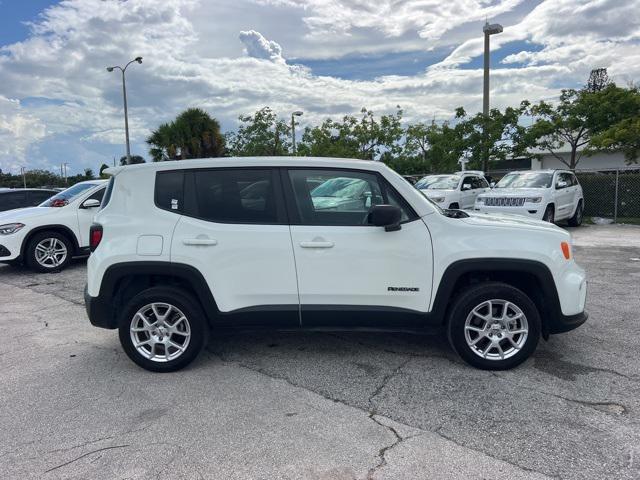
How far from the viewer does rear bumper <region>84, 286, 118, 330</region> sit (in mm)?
4121

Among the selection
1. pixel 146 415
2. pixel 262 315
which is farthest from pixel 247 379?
pixel 146 415

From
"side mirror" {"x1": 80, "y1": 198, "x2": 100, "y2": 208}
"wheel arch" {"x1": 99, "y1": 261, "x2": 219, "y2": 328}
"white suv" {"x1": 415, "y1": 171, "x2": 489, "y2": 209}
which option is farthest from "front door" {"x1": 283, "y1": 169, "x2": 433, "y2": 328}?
"white suv" {"x1": 415, "y1": 171, "x2": 489, "y2": 209}

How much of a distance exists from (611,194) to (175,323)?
1657cm

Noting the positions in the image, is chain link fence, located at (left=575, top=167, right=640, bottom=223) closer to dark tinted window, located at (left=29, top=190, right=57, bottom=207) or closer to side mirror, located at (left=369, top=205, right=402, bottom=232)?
side mirror, located at (left=369, top=205, right=402, bottom=232)

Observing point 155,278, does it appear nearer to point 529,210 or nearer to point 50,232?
point 50,232

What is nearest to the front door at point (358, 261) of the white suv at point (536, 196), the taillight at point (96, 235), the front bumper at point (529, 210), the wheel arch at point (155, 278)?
the wheel arch at point (155, 278)

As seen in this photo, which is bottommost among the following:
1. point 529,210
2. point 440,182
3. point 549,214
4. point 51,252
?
point 51,252

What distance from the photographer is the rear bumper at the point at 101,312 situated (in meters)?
4.12

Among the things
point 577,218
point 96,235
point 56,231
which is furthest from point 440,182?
point 96,235

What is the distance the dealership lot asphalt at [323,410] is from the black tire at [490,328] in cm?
11

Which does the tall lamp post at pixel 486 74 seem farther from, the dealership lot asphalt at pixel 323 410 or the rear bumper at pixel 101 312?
the rear bumper at pixel 101 312

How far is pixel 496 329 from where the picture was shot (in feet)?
13.0

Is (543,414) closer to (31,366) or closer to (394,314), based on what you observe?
(394,314)

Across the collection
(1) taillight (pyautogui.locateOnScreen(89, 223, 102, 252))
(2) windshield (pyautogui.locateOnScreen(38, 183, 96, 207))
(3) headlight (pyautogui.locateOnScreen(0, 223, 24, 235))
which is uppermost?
(2) windshield (pyautogui.locateOnScreen(38, 183, 96, 207))
